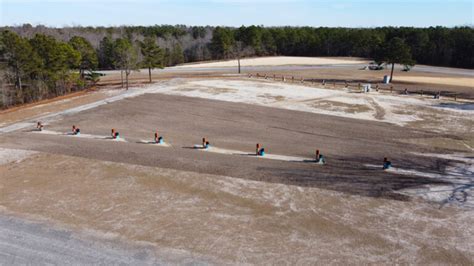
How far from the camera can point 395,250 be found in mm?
13320

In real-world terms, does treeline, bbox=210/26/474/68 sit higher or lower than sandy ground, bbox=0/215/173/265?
higher

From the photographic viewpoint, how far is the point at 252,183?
19.3 metres

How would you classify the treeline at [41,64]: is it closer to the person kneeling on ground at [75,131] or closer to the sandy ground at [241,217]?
the person kneeling on ground at [75,131]

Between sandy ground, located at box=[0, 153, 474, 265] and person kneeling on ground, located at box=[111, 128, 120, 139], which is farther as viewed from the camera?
person kneeling on ground, located at box=[111, 128, 120, 139]

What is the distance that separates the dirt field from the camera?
13812 mm

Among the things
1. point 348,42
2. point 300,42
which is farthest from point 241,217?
point 348,42

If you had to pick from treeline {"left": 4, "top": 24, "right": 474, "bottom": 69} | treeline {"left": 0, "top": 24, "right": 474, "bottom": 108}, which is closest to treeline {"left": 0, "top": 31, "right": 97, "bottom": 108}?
treeline {"left": 0, "top": 24, "right": 474, "bottom": 108}

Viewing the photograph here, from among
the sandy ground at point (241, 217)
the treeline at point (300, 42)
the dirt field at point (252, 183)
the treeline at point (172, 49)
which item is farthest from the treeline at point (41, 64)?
the treeline at point (300, 42)

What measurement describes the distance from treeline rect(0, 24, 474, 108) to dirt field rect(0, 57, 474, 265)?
9.29 metres

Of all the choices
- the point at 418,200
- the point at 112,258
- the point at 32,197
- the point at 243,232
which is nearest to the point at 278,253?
the point at 243,232

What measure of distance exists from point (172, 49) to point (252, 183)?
79.4 meters

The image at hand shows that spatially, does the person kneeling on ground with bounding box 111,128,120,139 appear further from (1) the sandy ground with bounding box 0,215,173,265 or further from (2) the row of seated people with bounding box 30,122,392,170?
(1) the sandy ground with bounding box 0,215,173,265

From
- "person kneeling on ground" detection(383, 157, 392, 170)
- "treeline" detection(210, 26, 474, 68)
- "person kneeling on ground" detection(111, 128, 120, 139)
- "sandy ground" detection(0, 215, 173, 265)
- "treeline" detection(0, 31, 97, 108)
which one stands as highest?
"treeline" detection(210, 26, 474, 68)

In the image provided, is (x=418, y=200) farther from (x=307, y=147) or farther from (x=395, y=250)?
(x=307, y=147)
